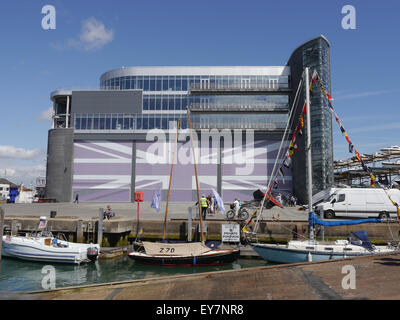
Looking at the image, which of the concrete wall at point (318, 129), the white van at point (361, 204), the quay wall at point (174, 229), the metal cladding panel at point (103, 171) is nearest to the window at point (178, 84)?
the metal cladding panel at point (103, 171)

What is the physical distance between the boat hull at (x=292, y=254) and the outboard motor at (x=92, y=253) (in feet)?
31.6

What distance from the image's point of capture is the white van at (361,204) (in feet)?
82.1

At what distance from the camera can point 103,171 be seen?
45031 millimetres

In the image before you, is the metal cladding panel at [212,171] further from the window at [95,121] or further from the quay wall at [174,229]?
the quay wall at [174,229]

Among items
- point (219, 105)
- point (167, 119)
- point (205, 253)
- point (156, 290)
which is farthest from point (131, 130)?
point (156, 290)

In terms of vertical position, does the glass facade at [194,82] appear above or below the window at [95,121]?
above

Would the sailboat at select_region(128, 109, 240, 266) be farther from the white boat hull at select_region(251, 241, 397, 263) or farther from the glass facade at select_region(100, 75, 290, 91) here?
the glass facade at select_region(100, 75, 290, 91)

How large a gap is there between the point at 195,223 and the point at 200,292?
50.8 ft

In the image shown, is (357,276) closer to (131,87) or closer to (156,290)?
(156,290)

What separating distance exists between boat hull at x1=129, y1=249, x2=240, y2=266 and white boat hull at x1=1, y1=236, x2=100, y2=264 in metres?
3.65

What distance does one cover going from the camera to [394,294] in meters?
5.94

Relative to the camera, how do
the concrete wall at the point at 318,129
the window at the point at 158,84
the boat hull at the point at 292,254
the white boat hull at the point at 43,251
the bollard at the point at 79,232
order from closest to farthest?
the boat hull at the point at 292,254 → the white boat hull at the point at 43,251 → the bollard at the point at 79,232 → the concrete wall at the point at 318,129 → the window at the point at 158,84

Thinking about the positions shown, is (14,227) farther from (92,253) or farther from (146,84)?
(146,84)
